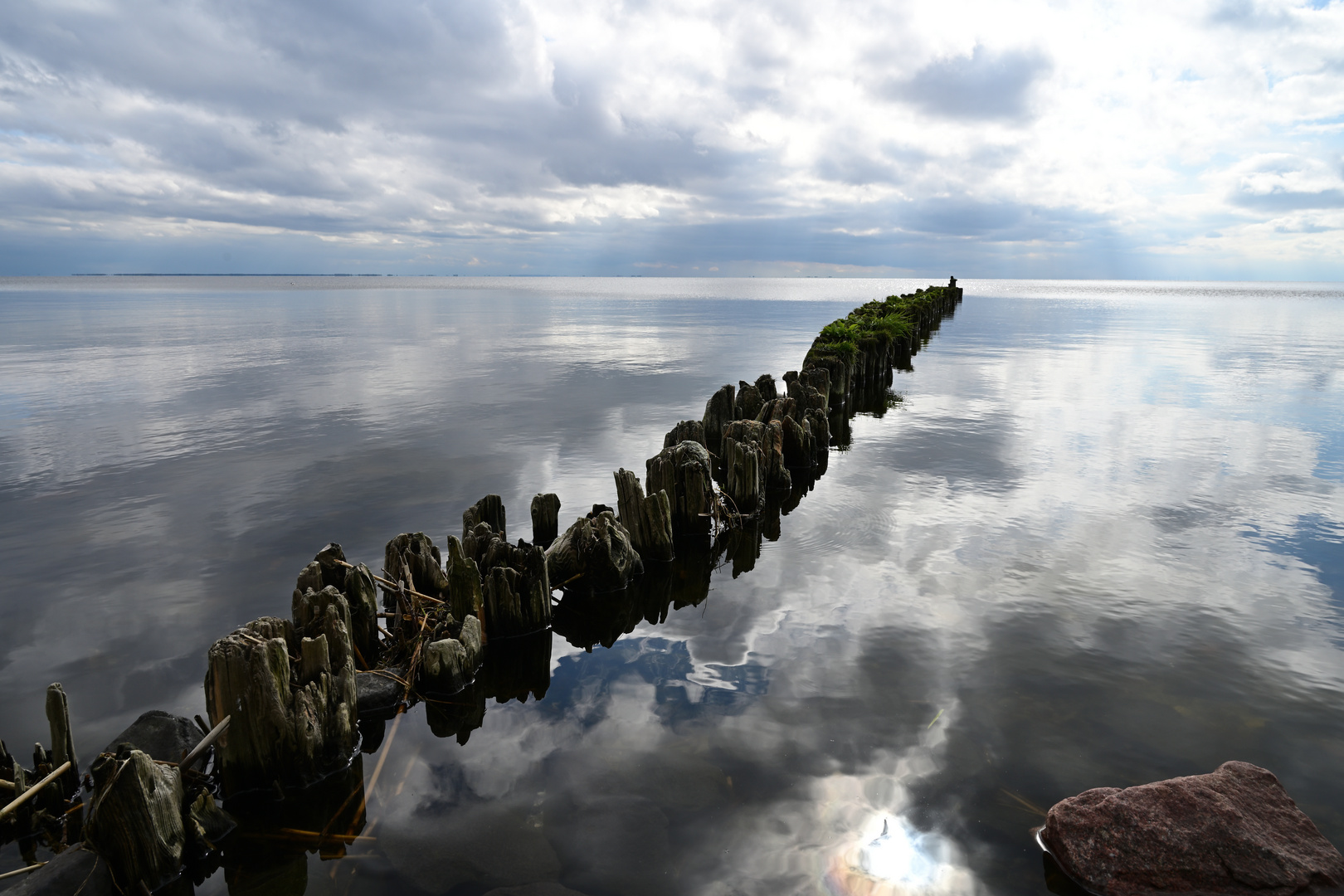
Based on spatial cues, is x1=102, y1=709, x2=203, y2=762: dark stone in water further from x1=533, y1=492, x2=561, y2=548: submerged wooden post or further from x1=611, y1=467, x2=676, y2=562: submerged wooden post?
x1=611, y1=467, x2=676, y2=562: submerged wooden post

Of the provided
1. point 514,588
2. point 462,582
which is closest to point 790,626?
point 514,588

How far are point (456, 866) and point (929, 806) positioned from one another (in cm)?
365

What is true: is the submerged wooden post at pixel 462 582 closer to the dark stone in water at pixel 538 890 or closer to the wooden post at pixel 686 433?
the dark stone in water at pixel 538 890

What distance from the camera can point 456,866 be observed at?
5.29 meters

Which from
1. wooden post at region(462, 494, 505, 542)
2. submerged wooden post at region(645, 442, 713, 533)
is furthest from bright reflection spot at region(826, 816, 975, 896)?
submerged wooden post at region(645, 442, 713, 533)

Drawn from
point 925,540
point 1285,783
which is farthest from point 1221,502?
point 1285,783

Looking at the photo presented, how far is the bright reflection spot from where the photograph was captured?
5.11 meters

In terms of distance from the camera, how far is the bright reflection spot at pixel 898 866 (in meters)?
5.11

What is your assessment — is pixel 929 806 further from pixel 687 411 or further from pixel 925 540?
pixel 687 411

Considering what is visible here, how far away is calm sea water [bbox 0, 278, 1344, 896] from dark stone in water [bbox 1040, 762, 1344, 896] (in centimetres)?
50

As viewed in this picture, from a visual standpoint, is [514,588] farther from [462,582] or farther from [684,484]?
[684,484]

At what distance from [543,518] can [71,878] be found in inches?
269

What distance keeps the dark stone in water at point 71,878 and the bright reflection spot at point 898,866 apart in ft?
15.9

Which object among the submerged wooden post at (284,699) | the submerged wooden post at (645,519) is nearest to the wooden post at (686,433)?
the submerged wooden post at (645,519)
